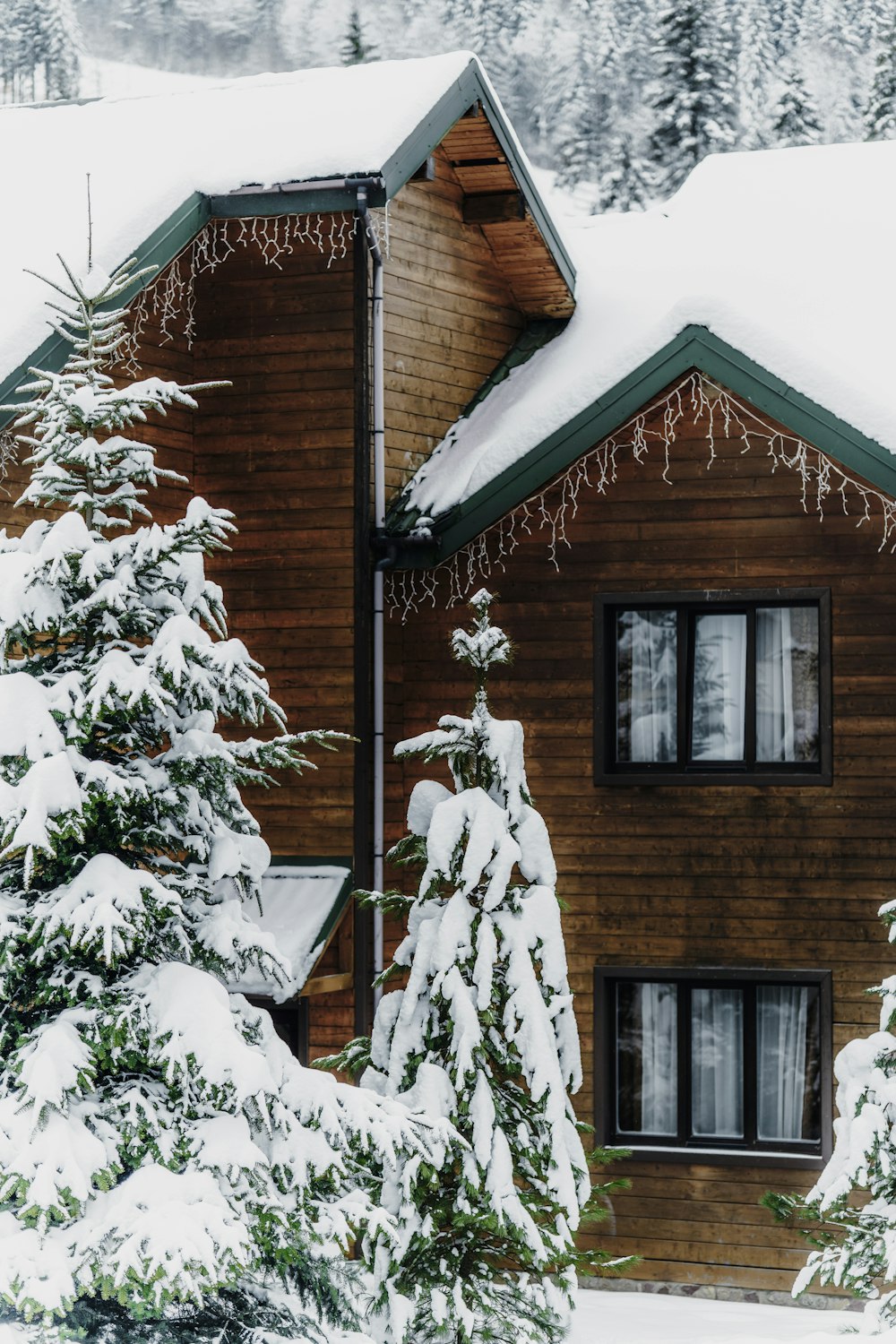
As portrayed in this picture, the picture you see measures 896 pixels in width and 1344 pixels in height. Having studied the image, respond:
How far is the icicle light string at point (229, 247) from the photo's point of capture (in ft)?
40.2

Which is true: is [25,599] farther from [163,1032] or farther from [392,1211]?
[392,1211]

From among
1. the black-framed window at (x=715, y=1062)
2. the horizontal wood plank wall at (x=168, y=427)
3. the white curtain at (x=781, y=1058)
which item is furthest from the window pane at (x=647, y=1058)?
the horizontal wood plank wall at (x=168, y=427)

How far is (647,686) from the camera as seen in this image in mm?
12695

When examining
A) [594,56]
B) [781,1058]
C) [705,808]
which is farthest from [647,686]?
[594,56]

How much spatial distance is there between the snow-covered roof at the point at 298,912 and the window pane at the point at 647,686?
2281mm

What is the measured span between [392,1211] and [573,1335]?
A: 2394 mm

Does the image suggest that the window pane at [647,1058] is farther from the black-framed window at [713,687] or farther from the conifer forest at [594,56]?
the conifer forest at [594,56]

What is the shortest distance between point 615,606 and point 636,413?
1356 mm

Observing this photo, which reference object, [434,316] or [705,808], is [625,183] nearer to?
[434,316]

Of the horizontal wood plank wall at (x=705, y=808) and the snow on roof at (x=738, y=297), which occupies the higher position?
the snow on roof at (x=738, y=297)

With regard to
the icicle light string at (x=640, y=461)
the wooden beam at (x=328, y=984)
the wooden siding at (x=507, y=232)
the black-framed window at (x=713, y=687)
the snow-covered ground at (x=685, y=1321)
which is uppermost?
the wooden siding at (x=507, y=232)

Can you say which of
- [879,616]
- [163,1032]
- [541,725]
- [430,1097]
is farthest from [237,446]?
[163,1032]

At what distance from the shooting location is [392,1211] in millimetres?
8609

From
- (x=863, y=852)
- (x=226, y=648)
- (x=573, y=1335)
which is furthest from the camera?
(x=863, y=852)
